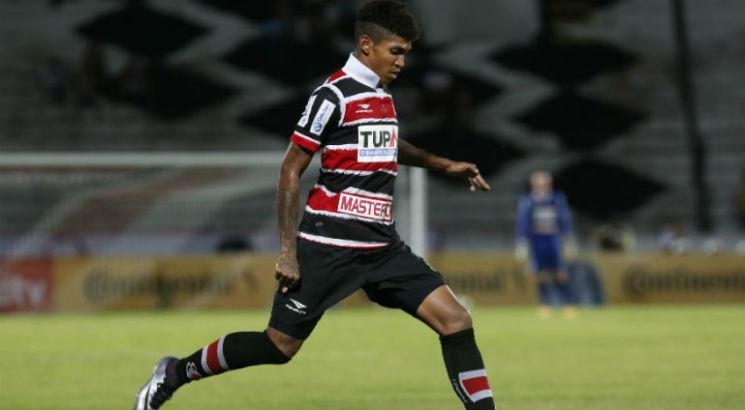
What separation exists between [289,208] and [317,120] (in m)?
0.41

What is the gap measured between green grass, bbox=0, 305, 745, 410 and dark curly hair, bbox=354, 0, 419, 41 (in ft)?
9.01

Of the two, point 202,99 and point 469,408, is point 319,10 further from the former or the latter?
point 469,408

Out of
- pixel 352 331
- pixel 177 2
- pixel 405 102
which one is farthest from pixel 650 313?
pixel 177 2

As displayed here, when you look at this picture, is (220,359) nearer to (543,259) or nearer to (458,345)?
(458,345)

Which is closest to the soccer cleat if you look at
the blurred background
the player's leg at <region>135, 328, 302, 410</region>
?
the player's leg at <region>135, 328, 302, 410</region>

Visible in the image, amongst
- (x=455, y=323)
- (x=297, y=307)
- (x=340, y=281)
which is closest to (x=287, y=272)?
(x=297, y=307)

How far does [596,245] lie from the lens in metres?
26.4

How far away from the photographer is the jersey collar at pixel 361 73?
660 cm

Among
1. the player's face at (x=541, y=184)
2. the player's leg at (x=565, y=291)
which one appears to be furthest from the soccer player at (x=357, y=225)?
the player's face at (x=541, y=184)

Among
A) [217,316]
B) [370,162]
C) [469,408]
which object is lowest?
[217,316]

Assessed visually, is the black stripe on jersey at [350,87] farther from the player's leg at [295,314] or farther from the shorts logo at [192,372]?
the shorts logo at [192,372]

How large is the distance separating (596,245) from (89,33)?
Result: 11.5 m

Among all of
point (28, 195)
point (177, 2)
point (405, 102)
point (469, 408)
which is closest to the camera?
point (469, 408)

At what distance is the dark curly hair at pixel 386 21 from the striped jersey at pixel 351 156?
6.0 inches
